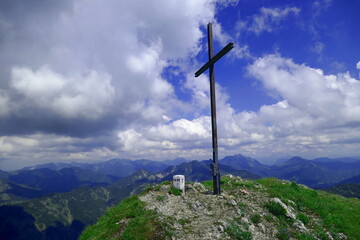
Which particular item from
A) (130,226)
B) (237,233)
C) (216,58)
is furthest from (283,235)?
(216,58)

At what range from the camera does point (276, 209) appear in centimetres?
1733

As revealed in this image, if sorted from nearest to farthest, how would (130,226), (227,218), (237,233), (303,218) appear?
1. (237,233)
2. (130,226)
3. (227,218)
4. (303,218)

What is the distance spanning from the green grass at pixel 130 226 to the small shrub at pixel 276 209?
900 cm

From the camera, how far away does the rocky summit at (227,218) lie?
Result: 13.7 meters

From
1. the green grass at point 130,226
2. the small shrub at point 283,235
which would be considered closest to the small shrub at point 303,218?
the small shrub at point 283,235

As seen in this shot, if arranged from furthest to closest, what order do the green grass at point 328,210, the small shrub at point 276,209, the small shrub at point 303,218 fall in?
1. the small shrub at point 276,209
2. the small shrub at point 303,218
3. the green grass at point 328,210

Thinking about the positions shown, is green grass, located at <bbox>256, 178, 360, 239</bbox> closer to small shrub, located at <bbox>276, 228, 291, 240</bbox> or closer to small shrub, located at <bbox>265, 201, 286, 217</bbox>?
small shrub, located at <bbox>265, 201, 286, 217</bbox>

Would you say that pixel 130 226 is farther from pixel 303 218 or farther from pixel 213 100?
pixel 303 218

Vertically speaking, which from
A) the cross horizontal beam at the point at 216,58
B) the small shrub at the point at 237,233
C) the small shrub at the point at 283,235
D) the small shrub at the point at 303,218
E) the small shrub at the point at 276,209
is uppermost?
the cross horizontal beam at the point at 216,58

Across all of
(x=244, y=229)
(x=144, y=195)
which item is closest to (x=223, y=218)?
(x=244, y=229)

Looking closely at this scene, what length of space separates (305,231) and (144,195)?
13338 mm

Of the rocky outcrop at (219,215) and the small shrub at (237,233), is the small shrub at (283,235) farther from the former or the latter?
the small shrub at (237,233)

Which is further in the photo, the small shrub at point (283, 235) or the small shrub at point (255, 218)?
the small shrub at point (255, 218)

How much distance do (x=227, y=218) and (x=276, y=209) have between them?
4.77 meters
